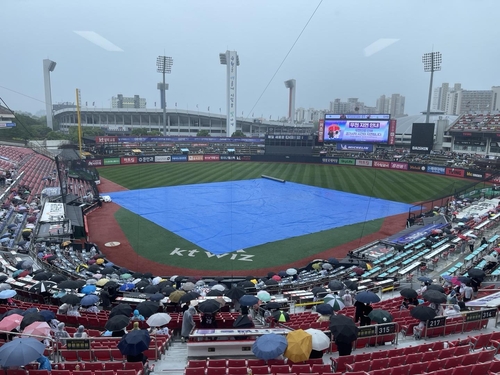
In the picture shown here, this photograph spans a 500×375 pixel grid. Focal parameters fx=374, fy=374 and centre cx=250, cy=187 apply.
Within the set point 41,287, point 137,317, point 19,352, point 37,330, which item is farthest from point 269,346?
point 41,287

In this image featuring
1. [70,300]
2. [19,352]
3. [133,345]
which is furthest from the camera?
[70,300]

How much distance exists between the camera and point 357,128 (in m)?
62.4

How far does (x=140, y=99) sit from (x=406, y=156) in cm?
15276

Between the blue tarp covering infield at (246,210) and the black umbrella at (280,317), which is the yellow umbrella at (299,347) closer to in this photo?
the black umbrella at (280,317)

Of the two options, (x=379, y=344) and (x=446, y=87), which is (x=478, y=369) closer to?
(x=379, y=344)

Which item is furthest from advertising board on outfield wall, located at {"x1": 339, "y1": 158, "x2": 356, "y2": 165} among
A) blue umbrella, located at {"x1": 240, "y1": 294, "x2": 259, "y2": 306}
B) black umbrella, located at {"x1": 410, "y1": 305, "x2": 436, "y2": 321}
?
black umbrella, located at {"x1": 410, "y1": 305, "x2": 436, "y2": 321}

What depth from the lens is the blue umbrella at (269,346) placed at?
296 inches

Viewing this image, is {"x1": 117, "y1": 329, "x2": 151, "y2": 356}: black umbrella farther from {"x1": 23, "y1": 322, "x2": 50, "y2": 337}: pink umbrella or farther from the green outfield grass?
the green outfield grass

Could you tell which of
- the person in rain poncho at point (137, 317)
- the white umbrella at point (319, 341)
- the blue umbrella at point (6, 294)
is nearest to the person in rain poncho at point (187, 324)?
the person in rain poncho at point (137, 317)

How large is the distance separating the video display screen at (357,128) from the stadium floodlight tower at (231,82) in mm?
45611

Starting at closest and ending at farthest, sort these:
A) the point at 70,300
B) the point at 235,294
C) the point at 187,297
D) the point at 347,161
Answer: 1. the point at 70,300
2. the point at 187,297
3. the point at 235,294
4. the point at 347,161

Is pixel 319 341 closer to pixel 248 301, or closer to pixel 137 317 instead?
pixel 248 301

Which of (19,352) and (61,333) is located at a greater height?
(19,352)

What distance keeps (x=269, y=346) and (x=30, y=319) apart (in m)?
6.17
